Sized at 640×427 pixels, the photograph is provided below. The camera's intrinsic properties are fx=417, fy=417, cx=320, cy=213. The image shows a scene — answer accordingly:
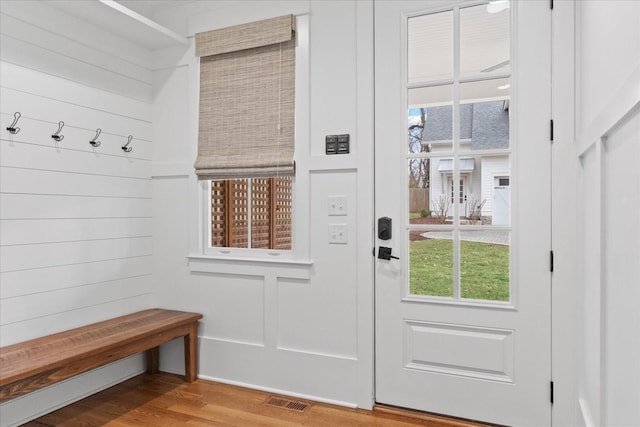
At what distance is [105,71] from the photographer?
2791 mm

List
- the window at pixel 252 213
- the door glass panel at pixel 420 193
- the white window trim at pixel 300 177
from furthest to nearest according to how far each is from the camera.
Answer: the window at pixel 252 213 → the white window trim at pixel 300 177 → the door glass panel at pixel 420 193

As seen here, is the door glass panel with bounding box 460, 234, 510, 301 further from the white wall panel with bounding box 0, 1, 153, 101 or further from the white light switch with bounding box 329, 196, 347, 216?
the white wall panel with bounding box 0, 1, 153, 101

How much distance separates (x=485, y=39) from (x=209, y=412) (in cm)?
259

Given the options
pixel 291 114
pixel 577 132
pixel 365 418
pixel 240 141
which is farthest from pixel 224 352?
pixel 577 132

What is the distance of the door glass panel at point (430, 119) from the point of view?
2.34 m

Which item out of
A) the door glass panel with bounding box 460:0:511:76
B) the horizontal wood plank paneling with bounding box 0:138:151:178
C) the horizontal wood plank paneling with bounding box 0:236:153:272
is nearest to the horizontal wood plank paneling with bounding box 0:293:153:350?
the horizontal wood plank paneling with bounding box 0:236:153:272

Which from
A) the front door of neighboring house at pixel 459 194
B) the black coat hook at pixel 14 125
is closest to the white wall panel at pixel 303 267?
the front door of neighboring house at pixel 459 194

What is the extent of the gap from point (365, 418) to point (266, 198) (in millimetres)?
1478

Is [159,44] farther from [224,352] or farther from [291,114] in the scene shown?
[224,352]

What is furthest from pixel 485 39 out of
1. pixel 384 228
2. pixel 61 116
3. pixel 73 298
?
pixel 73 298

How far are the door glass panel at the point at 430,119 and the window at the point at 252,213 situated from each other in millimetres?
842

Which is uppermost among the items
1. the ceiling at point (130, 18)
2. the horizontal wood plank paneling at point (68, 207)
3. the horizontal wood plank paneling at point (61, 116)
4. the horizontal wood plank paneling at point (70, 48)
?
the ceiling at point (130, 18)

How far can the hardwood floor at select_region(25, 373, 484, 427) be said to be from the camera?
90.3 inches

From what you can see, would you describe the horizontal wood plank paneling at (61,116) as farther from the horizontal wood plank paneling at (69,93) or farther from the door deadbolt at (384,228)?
the door deadbolt at (384,228)
